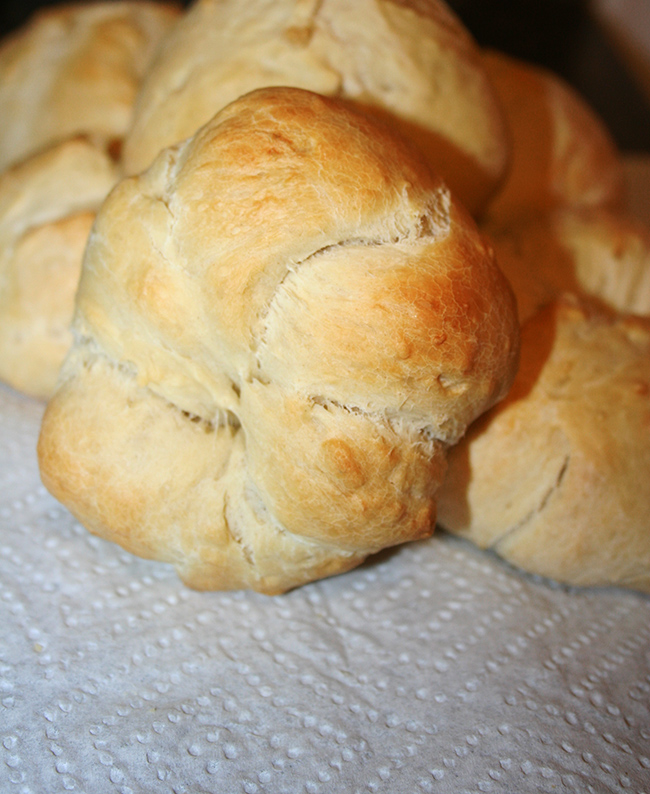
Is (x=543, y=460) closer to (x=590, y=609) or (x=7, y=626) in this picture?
(x=590, y=609)

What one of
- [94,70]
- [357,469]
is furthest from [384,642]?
[94,70]

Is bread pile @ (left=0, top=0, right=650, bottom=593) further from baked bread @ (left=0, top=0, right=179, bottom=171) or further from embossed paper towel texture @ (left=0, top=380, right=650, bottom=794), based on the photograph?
baked bread @ (left=0, top=0, right=179, bottom=171)

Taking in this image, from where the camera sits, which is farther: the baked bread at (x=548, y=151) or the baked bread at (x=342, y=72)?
the baked bread at (x=548, y=151)

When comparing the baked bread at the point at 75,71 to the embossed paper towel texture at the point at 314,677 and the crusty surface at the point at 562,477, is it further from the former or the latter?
the crusty surface at the point at 562,477

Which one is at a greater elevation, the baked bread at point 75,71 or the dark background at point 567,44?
the dark background at point 567,44

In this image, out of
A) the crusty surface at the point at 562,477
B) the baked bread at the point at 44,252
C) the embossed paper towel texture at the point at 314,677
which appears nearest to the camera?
the embossed paper towel texture at the point at 314,677

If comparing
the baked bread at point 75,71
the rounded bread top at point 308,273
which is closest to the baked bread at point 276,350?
the rounded bread top at point 308,273
